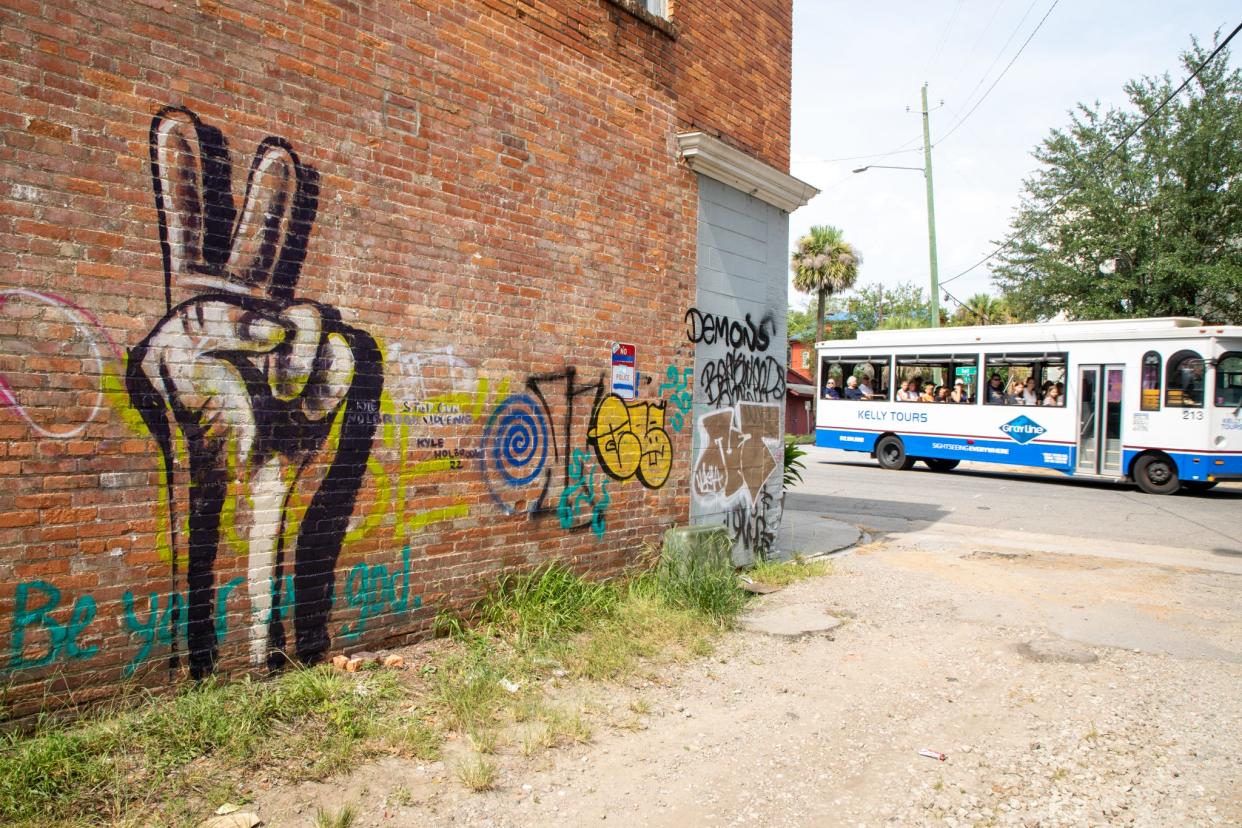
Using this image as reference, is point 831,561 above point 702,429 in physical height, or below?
below

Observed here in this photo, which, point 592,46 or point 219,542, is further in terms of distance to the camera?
point 592,46

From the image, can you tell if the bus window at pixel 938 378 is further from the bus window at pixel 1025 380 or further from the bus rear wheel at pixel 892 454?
the bus rear wheel at pixel 892 454

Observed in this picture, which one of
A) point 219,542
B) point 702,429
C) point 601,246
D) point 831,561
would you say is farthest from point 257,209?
point 831,561

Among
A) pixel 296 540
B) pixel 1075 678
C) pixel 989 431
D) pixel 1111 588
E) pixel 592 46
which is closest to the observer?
pixel 296 540

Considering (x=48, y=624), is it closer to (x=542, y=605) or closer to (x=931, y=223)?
(x=542, y=605)

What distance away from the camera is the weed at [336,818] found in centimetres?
330

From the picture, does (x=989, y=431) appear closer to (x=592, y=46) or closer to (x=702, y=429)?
(x=702, y=429)

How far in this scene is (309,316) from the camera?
4789mm

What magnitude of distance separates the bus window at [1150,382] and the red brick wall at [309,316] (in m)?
12.6

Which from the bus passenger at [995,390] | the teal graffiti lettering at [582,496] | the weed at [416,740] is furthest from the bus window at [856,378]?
the weed at [416,740]

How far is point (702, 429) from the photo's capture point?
7.99 metres

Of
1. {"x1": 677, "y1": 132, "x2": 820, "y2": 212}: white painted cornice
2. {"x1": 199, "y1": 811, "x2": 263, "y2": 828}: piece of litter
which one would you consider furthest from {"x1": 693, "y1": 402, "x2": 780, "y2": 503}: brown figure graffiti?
{"x1": 199, "y1": 811, "x2": 263, "y2": 828}: piece of litter

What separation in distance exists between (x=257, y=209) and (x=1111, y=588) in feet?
26.7

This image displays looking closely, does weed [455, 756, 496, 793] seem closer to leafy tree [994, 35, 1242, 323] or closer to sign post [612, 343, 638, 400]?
sign post [612, 343, 638, 400]
